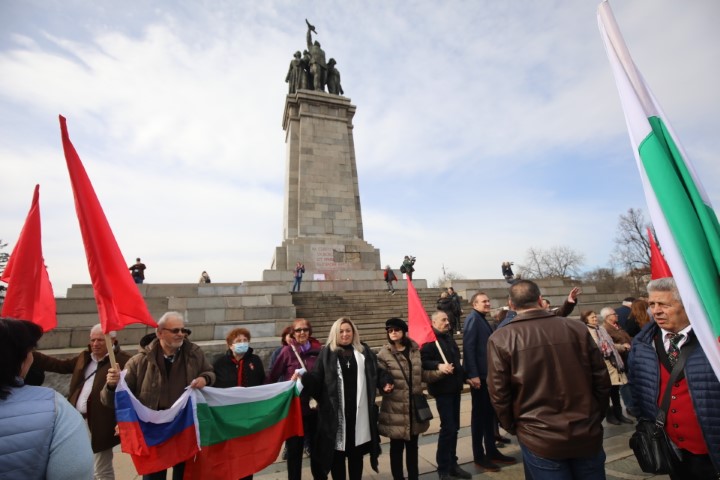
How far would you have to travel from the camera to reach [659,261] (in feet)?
20.2

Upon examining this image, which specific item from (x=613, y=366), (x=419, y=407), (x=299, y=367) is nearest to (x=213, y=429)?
(x=299, y=367)

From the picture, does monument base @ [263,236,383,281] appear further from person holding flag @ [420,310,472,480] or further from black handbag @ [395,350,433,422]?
black handbag @ [395,350,433,422]

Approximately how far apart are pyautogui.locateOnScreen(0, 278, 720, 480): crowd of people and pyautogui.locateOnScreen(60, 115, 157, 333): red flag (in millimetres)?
332

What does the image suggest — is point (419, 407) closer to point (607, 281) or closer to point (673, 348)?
point (673, 348)

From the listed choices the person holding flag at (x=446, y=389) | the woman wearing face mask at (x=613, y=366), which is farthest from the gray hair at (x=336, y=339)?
the woman wearing face mask at (x=613, y=366)

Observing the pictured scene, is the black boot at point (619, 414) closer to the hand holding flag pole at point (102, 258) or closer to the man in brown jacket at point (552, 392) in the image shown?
the man in brown jacket at point (552, 392)

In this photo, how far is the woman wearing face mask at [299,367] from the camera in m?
3.99

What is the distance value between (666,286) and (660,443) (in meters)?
1.05

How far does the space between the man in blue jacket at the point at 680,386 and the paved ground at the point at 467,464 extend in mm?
1843

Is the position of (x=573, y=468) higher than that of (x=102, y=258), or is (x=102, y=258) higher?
(x=102, y=258)

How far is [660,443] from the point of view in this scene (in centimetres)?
241

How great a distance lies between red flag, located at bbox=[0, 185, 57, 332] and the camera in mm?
4074

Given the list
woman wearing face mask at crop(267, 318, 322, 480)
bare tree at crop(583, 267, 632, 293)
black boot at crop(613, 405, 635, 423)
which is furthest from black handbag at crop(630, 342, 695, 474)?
bare tree at crop(583, 267, 632, 293)

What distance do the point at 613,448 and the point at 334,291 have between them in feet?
40.9
